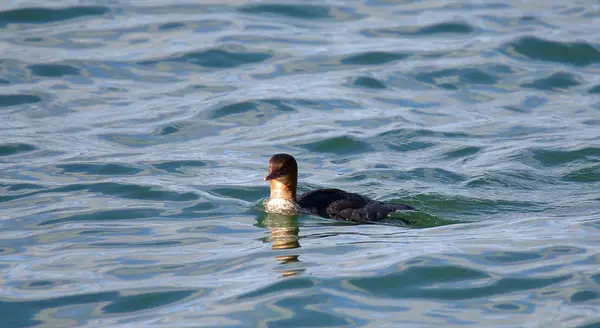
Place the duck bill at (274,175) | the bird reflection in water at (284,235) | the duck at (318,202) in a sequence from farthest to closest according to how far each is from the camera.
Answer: the duck bill at (274,175)
the duck at (318,202)
the bird reflection in water at (284,235)

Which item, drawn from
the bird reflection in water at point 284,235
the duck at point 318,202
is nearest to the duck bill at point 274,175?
the duck at point 318,202

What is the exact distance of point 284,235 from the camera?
9766mm

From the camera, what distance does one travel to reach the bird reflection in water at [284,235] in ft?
28.6

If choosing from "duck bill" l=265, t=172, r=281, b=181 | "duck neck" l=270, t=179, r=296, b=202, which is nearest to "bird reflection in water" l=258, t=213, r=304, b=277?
"duck neck" l=270, t=179, r=296, b=202

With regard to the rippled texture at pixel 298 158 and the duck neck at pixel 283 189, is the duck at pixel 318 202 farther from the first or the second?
the rippled texture at pixel 298 158

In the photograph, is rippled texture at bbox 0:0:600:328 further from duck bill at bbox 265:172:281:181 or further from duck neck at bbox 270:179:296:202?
duck bill at bbox 265:172:281:181

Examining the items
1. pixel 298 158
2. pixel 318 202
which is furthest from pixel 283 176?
pixel 298 158

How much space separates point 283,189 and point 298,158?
2760mm

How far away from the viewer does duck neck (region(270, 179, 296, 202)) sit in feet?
34.9

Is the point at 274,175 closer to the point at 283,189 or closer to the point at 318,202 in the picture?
the point at 283,189

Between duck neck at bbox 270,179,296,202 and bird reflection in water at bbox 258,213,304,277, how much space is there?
0.26 metres

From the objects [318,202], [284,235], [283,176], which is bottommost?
[284,235]

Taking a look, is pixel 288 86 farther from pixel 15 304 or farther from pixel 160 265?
pixel 15 304

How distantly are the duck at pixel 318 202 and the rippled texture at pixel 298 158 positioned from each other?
0.19m
